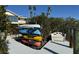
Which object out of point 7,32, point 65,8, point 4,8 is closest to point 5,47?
point 7,32

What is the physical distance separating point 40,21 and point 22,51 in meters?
0.82

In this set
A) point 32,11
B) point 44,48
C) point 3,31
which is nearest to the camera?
point 3,31

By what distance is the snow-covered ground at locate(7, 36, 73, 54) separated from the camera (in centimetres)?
886

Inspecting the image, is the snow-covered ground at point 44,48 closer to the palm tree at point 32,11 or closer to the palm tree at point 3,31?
the palm tree at point 3,31

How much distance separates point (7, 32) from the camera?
28.6ft

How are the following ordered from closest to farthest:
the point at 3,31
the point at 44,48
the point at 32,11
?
1. the point at 3,31
2. the point at 32,11
3. the point at 44,48

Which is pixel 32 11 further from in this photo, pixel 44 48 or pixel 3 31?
pixel 44 48

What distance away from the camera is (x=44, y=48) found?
9.00 metres

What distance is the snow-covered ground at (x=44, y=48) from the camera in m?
8.86

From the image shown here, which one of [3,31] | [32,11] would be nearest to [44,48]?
[32,11]

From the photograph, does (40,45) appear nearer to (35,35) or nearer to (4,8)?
(35,35)

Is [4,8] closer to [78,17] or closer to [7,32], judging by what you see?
[7,32]

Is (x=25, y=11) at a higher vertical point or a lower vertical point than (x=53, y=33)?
higher
